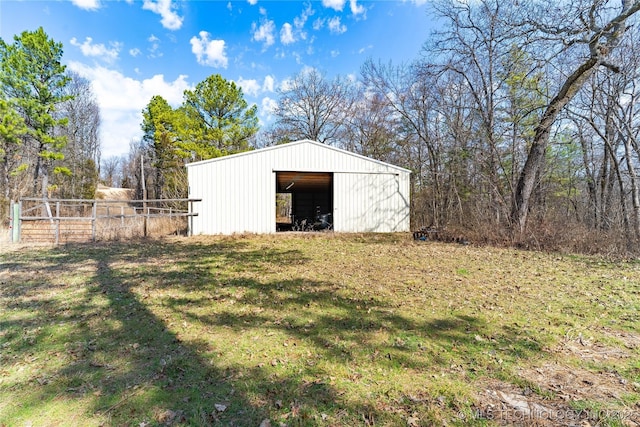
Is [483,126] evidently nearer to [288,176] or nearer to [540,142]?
[540,142]

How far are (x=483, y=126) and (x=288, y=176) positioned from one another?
894cm

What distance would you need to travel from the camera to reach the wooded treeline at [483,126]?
8.66m

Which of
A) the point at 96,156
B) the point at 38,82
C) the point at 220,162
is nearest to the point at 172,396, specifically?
the point at 220,162

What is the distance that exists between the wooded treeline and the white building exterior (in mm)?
2946

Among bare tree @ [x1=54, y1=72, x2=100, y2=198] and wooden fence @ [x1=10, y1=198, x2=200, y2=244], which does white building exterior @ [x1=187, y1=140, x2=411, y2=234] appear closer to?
wooden fence @ [x1=10, y1=198, x2=200, y2=244]

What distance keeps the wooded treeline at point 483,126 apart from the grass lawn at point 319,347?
16.0 ft

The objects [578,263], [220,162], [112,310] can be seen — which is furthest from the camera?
[220,162]

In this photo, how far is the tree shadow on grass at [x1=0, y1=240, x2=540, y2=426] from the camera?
2.13 m

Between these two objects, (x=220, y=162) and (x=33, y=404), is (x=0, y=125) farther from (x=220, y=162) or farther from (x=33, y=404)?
(x=33, y=404)

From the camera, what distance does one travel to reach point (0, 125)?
44.3ft

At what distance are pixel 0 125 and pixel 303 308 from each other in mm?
18079

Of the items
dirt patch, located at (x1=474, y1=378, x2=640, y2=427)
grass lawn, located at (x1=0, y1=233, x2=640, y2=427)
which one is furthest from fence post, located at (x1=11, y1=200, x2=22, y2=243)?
dirt patch, located at (x1=474, y1=378, x2=640, y2=427)

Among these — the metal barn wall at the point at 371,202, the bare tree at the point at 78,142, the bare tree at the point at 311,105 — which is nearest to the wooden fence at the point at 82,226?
the metal barn wall at the point at 371,202

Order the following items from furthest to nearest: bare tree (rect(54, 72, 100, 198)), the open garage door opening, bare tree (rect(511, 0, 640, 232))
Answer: bare tree (rect(54, 72, 100, 198)) < the open garage door opening < bare tree (rect(511, 0, 640, 232))
